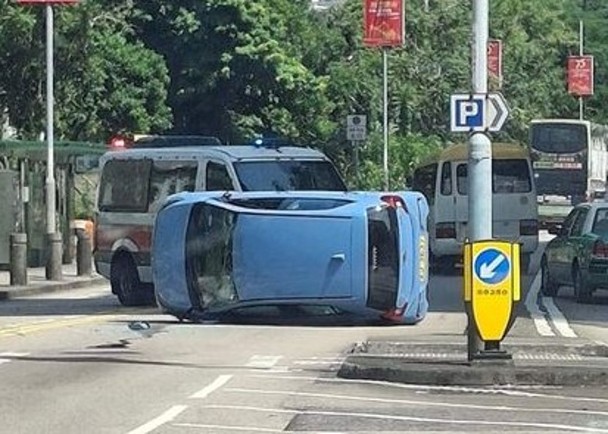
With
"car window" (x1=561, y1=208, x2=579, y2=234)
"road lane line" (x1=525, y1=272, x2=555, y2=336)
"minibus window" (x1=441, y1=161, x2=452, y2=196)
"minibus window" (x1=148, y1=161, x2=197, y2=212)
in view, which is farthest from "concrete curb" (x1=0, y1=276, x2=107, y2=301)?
"car window" (x1=561, y1=208, x2=579, y2=234)

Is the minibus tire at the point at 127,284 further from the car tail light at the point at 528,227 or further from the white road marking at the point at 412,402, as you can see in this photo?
the car tail light at the point at 528,227

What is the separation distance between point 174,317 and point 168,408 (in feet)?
29.4

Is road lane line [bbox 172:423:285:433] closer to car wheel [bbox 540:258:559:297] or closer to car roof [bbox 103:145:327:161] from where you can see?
car roof [bbox 103:145:327:161]

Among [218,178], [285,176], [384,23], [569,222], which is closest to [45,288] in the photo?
[218,178]

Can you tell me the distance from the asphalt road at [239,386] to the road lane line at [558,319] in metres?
0.08

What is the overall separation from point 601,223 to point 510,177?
8643 millimetres

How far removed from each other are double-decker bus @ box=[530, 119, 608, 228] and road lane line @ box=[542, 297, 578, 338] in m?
29.4

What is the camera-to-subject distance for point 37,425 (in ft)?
41.7

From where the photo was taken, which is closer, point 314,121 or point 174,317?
point 174,317

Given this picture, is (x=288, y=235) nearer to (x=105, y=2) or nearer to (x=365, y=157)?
(x=105, y=2)

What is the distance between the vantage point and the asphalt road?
12.8 metres

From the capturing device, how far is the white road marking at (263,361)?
666 inches

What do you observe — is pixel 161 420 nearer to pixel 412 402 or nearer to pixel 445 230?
pixel 412 402

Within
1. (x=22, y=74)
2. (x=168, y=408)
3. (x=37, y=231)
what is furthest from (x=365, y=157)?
(x=168, y=408)
